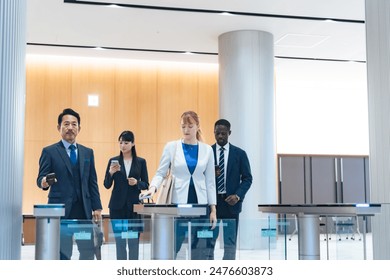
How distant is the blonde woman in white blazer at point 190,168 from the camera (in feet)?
18.7

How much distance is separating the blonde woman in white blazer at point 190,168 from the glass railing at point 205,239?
0.40 m

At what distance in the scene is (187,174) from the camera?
18.8 ft

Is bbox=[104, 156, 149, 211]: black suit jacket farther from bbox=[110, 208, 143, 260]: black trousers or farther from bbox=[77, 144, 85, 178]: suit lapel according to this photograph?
bbox=[110, 208, 143, 260]: black trousers

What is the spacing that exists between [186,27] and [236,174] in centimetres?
649

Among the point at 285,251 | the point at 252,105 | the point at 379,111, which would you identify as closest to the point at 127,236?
the point at 285,251

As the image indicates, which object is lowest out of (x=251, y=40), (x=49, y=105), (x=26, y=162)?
(x=26, y=162)

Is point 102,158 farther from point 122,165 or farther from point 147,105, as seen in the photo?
point 122,165

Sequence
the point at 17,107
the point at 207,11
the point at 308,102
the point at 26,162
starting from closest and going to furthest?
the point at 17,107 → the point at 207,11 → the point at 26,162 → the point at 308,102

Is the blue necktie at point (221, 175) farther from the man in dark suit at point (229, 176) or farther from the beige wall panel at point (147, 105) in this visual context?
the beige wall panel at point (147, 105)

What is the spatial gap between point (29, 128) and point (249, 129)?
Result: 5930mm

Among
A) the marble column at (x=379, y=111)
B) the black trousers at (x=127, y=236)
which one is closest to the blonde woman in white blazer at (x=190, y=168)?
the black trousers at (x=127, y=236)

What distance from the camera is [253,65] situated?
1233 centimetres
